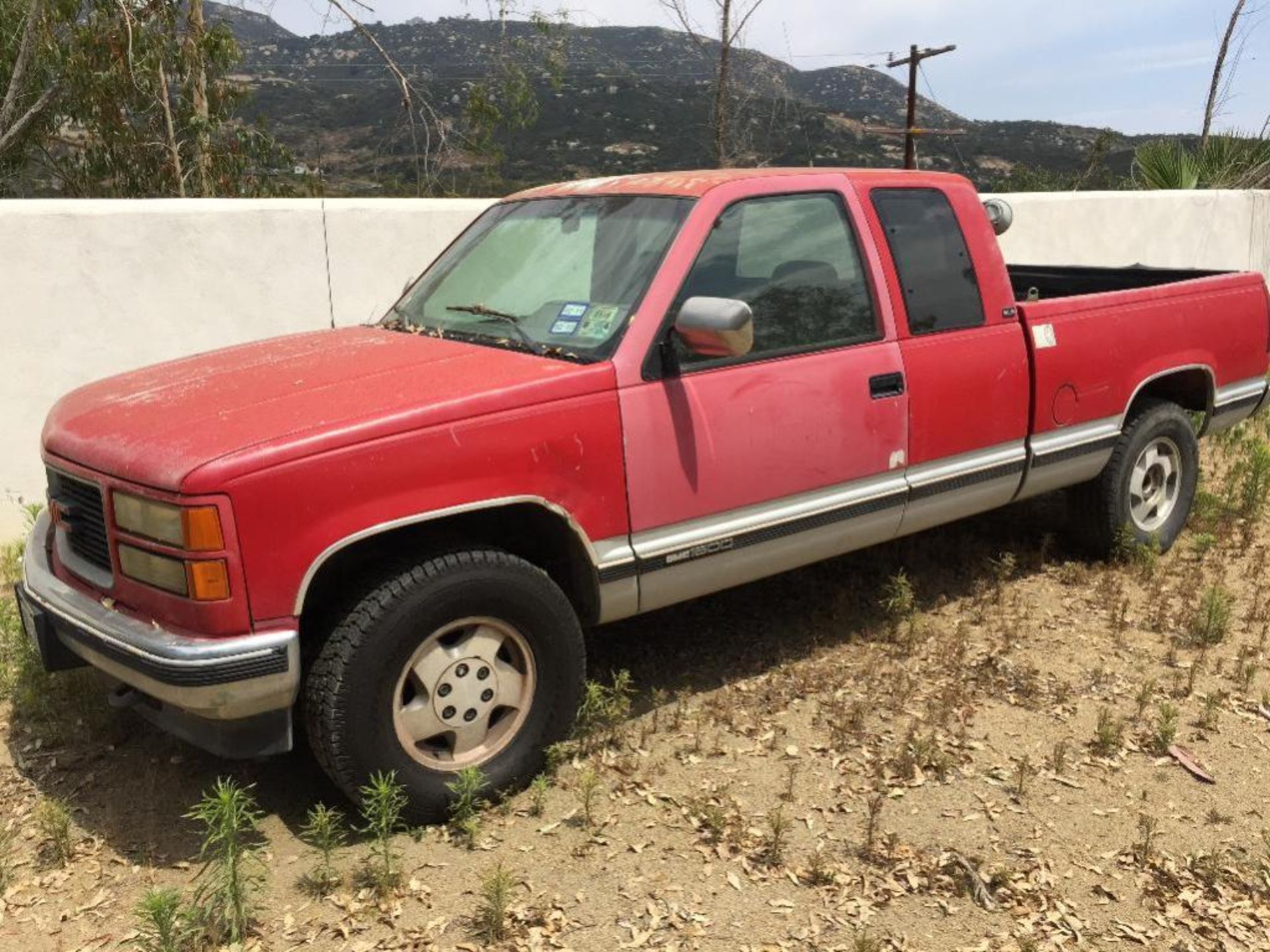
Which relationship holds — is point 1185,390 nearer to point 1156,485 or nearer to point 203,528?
point 1156,485

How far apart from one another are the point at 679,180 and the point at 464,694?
2.05 metres

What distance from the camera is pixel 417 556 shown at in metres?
3.33

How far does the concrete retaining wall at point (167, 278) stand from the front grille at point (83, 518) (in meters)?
2.66

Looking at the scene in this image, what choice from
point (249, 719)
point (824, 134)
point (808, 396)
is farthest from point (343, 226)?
point (824, 134)

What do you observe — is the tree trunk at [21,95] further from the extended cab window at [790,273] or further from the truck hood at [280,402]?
the extended cab window at [790,273]

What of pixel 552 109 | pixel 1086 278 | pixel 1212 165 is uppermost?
pixel 552 109

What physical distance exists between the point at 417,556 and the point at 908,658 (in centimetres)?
230

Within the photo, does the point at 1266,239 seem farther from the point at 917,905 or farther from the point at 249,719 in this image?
the point at 249,719

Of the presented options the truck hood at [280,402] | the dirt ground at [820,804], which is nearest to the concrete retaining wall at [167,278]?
the truck hood at [280,402]

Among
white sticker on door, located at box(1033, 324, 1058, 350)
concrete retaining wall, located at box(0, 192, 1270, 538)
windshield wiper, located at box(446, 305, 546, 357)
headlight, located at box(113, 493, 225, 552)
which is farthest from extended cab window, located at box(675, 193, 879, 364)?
concrete retaining wall, located at box(0, 192, 1270, 538)

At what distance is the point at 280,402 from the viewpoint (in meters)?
3.33

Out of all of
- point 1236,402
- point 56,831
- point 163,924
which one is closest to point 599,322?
point 163,924

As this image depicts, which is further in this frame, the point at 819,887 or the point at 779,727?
the point at 779,727

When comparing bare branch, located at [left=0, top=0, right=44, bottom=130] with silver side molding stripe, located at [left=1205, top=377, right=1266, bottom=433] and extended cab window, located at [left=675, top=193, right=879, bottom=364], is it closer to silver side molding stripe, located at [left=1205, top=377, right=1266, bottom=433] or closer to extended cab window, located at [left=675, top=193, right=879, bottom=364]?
extended cab window, located at [left=675, top=193, right=879, bottom=364]
